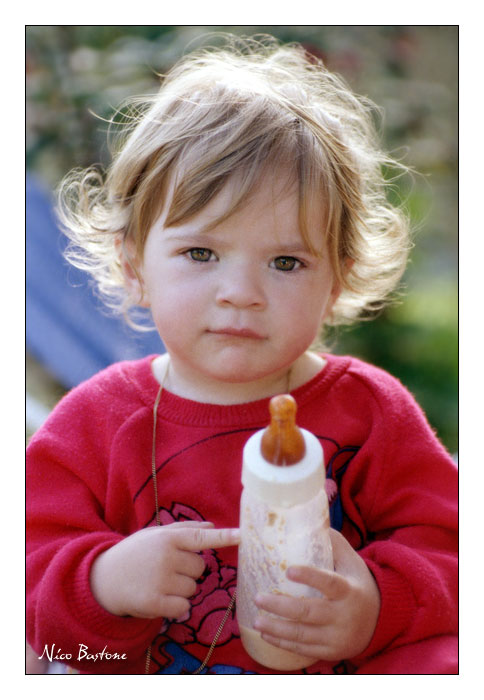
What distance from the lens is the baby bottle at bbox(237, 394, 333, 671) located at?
0.99 metres

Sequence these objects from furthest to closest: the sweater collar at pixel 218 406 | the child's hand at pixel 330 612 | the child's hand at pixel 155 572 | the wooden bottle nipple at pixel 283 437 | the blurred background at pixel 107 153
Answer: the blurred background at pixel 107 153
the sweater collar at pixel 218 406
the child's hand at pixel 155 572
the child's hand at pixel 330 612
the wooden bottle nipple at pixel 283 437

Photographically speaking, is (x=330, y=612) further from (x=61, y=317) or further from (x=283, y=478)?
(x=61, y=317)

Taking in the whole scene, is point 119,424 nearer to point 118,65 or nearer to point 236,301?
point 236,301

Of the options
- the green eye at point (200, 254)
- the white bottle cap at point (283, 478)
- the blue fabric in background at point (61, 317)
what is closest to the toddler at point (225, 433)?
the green eye at point (200, 254)

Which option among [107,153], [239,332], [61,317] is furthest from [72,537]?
[61,317]

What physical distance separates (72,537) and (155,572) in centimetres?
22

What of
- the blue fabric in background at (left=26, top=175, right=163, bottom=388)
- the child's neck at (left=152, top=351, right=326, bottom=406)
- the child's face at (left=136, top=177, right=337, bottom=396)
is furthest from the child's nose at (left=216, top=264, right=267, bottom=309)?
the blue fabric in background at (left=26, top=175, right=163, bottom=388)

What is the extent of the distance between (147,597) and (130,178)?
0.78m

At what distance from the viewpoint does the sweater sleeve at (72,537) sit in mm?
1269

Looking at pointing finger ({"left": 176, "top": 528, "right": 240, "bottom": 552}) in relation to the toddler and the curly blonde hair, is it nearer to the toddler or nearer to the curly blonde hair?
the toddler

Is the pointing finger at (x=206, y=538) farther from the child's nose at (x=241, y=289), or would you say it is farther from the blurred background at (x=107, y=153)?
the blurred background at (x=107, y=153)

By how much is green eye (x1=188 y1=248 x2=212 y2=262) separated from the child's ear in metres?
0.21
